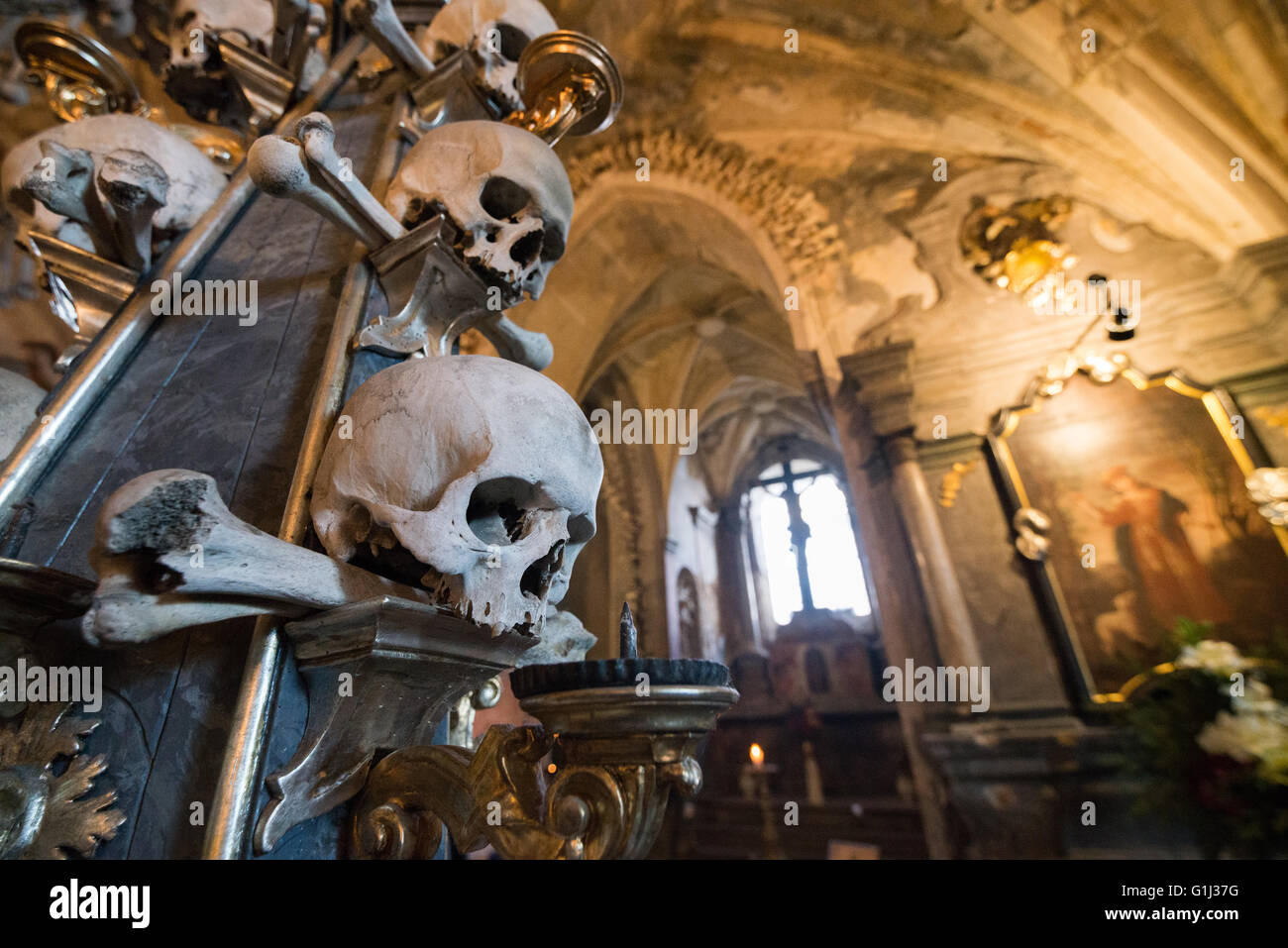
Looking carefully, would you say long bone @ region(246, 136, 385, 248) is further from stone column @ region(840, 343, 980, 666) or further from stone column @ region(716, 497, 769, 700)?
stone column @ region(716, 497, 769, 700)

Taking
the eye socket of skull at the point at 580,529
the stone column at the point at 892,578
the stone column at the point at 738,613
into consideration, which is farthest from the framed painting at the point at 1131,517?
the stone column at the point at 738,613

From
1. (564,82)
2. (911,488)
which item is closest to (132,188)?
(564,82)

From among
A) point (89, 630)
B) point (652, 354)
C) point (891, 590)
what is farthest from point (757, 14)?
point (89, 630)

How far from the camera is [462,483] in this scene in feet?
2.57

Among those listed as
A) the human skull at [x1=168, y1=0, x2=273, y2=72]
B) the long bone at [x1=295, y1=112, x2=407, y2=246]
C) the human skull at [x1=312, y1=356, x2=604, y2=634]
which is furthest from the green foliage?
the human skull at [x1=168, y1=0, x2=273, y2=72]

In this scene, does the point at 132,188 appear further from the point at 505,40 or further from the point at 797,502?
the point at 797,502

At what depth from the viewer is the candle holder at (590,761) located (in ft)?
2.07

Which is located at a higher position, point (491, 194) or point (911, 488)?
point (911, 488)

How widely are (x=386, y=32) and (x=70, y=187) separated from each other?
2.81ft

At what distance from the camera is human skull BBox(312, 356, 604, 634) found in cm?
75

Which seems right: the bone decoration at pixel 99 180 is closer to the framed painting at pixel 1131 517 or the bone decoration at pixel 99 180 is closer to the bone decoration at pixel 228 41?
the bone decoration at pixel 228 41

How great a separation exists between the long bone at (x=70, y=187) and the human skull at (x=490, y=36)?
1008 millimetres
